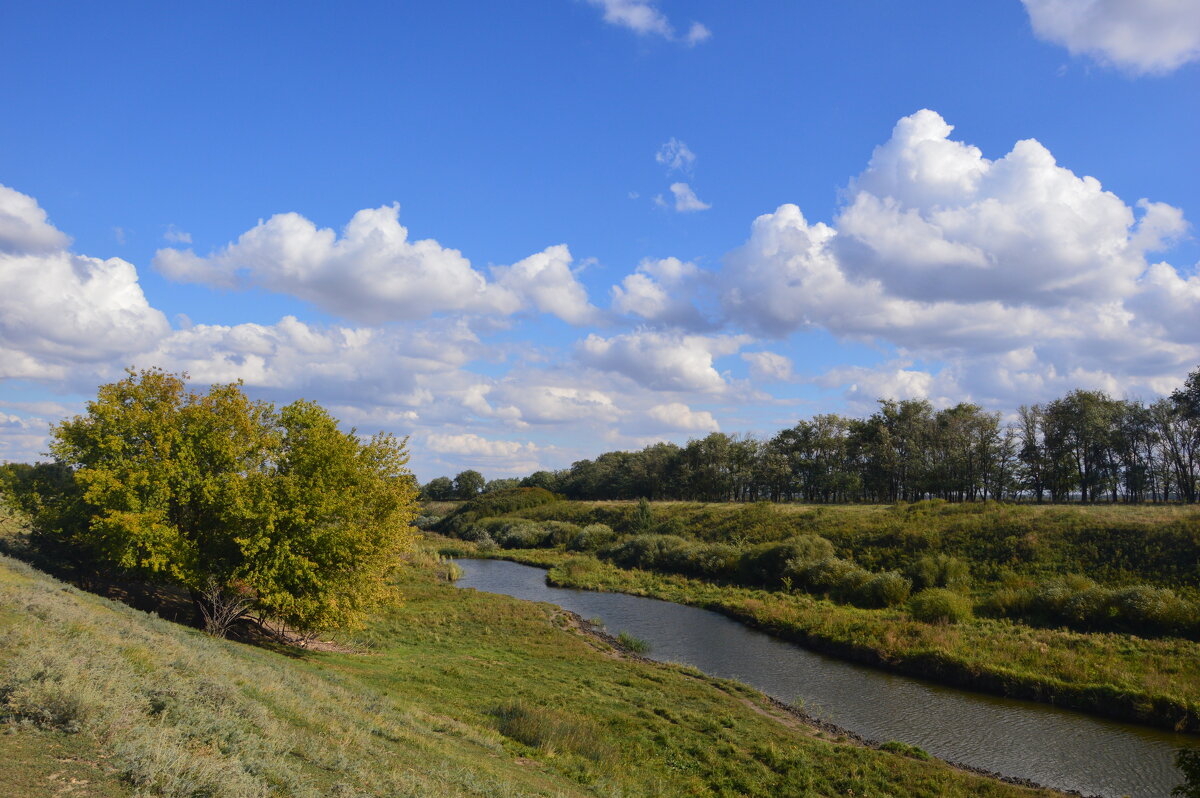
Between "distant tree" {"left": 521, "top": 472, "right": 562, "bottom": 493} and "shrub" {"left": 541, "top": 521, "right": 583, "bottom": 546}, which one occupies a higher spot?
"distant tree" {"left": 521, "top": 472, "right": 562, "bottom": 493}

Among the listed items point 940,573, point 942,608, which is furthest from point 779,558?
point 942,608

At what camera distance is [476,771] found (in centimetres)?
1284

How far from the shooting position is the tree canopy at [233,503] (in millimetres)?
23312

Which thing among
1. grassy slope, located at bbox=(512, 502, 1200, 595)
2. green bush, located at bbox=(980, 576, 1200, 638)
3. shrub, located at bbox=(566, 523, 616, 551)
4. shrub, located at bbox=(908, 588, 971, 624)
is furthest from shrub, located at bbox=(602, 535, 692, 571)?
green bush, located at bbox=(980, 576, 1200, 638)

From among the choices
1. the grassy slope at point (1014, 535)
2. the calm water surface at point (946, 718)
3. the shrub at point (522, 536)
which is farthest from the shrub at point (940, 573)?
the shrub at point (522, 536)

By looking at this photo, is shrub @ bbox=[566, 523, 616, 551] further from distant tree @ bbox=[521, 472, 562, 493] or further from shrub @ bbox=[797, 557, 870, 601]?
distant tree @ bbox=[521, 472, 562, 493]

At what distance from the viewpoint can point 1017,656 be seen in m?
32.4

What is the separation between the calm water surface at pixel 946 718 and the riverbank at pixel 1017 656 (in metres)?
1.05

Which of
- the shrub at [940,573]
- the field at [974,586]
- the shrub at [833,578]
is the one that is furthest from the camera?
the shrub at [833,578]

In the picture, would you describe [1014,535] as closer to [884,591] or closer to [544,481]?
[884,591]

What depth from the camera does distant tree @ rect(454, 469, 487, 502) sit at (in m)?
192

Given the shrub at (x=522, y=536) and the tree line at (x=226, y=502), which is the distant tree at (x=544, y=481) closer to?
the shrub at (x=522, y=536)

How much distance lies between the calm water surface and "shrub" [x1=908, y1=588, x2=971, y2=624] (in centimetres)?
925

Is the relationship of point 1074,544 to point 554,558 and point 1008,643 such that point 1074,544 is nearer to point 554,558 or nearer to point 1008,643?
point 1008,643
